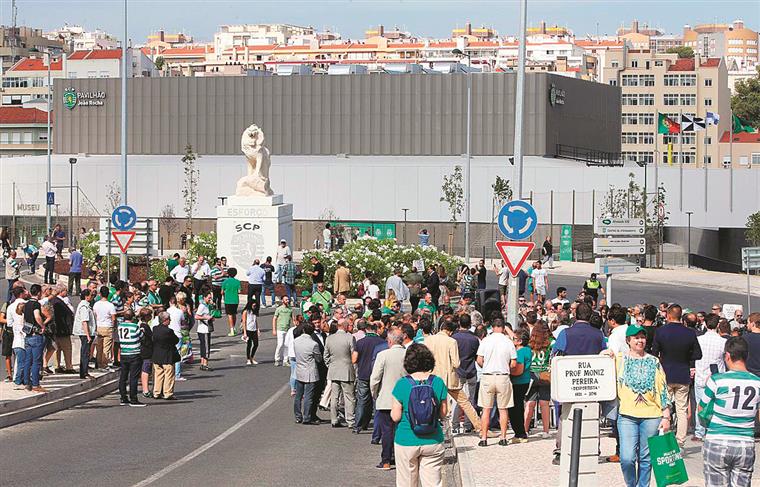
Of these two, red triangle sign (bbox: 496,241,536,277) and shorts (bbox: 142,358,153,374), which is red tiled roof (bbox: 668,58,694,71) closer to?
shorts (bbox: 142,358,153,374)

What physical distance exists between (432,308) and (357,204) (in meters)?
54.8

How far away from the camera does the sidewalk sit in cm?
1418

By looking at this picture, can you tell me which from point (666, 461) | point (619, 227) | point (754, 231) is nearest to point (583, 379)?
point (666, 461)

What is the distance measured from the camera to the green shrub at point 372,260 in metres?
42.2

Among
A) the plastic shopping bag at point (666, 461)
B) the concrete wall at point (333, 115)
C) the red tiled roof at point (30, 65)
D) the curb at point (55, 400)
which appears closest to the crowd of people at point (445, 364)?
the plastic shopping bag at point (666, 461)

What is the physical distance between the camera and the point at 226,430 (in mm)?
18906

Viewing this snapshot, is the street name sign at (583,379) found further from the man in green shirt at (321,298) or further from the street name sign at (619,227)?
the man in green shirt at (321,298)

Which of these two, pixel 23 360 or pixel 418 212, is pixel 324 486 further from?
pixel 418 212

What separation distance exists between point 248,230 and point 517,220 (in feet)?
81.2

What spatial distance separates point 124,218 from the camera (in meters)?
29.0

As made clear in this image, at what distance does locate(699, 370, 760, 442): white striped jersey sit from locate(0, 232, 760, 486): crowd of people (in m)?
0.01

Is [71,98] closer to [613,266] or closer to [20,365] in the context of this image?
[20,365]

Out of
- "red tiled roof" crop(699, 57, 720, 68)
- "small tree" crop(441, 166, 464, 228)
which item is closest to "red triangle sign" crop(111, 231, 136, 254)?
"small tree" crop(441, 166, 464, 228)

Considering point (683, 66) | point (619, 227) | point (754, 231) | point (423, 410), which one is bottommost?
point (423, 410)
